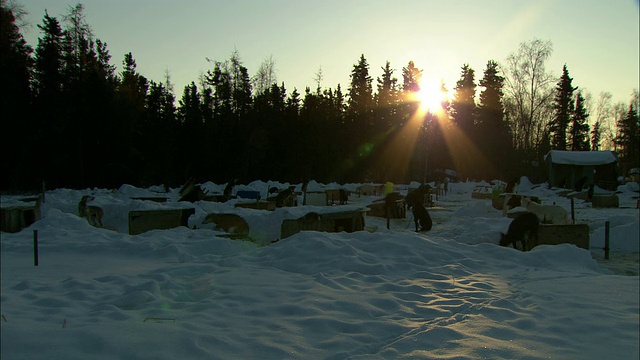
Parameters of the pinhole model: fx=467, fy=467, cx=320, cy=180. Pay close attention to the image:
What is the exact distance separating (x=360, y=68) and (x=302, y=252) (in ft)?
179

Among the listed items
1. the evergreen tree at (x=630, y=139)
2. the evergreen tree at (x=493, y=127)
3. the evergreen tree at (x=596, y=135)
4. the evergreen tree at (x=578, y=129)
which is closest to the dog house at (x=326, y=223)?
the evergreen tree at (x=493, y=127)

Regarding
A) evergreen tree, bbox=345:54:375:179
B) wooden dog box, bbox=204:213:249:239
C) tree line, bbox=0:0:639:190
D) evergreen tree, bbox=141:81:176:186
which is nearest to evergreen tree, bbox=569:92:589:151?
tree line, bbox=0:0:639:190

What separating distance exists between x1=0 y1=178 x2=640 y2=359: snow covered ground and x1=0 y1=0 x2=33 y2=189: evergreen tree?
1748 cm

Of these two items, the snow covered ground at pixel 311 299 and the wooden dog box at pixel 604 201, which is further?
the wooden dog box at pixel 604 201

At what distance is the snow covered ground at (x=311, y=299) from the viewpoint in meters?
3.98

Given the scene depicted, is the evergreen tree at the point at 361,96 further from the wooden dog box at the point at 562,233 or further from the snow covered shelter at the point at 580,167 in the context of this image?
the wooden dog box at the point at 562,233

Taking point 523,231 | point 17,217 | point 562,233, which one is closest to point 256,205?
point 17,217

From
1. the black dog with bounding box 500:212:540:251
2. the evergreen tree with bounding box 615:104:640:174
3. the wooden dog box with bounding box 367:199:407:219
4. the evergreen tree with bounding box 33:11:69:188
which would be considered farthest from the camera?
the evergreen tree with bounding box 615:104:640:174

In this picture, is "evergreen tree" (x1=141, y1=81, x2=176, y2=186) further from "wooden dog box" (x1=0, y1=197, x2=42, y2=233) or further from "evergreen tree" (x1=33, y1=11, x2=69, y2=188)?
"wooden dog box" (x1=0, y1=197, x2=42, y2=233)

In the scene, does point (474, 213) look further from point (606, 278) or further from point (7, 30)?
point (7, 30)

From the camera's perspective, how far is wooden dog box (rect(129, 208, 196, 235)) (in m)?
12.0

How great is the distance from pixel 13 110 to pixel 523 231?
25.1 m

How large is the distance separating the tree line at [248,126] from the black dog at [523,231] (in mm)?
24244

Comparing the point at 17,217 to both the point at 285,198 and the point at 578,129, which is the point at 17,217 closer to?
the point at 285,198
